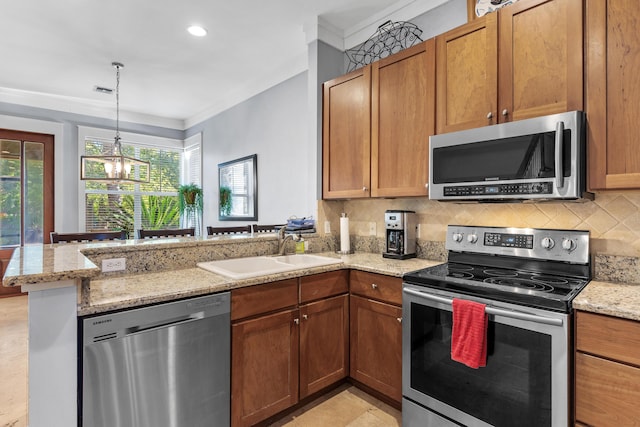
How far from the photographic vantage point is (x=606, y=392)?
1.25m

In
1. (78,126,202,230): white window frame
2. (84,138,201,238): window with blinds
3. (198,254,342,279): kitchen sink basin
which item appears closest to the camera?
(198,254,342,279): kitchen sink basin

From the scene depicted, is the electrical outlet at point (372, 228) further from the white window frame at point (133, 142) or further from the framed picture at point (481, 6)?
the white window frame at point (133, 142)

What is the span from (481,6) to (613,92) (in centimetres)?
104

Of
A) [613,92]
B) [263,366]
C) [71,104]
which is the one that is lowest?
[263,366]

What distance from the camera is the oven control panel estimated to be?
66.3 inches

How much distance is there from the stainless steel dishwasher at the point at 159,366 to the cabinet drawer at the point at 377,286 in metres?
0.88

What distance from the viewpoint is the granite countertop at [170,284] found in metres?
1.37

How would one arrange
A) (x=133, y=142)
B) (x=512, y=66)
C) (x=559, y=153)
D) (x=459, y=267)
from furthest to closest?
(x=133, y=142), (x=459, y=267), (x=512, y=66), (x=559, y=153)

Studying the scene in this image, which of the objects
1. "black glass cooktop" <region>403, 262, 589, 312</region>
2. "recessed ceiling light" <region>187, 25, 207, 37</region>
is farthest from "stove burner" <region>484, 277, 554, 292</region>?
"recessed ceiling light" <region>187, 25, 207, 37</region>

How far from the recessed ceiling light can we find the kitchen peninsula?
1.99m

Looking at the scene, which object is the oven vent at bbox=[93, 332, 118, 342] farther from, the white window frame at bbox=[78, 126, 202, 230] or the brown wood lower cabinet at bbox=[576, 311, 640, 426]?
the white window frame at bbox=[78, 126, 202, 230]

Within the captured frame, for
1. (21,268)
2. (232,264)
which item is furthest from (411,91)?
(21,268)

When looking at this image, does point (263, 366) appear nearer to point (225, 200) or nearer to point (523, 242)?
point (523, 242)

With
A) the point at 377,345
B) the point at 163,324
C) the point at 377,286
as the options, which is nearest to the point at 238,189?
the point at 377,286
